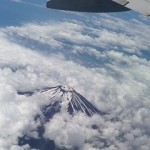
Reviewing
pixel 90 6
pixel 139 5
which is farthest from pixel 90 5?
pixel 139 5

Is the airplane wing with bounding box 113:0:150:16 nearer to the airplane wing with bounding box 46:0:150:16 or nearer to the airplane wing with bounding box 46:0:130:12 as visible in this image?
the airplane wing with bounding box 46:0:150:16

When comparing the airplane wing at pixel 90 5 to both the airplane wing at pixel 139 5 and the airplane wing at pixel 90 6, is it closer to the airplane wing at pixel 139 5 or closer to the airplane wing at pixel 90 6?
the airplane wing at pixel 90 6

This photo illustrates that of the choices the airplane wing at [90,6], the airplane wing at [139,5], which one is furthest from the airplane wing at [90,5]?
the airplane wing at [139,5]

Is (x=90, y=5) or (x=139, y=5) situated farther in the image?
(x=90, y=5)

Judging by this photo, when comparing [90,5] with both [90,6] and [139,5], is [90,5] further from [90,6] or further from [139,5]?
[139,5]

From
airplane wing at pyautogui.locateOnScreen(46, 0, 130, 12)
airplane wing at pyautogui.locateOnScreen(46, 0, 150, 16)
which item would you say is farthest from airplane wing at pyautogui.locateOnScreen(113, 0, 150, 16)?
airplane wing at pyautogui.locateOnScreen(46, 0, 130, 12)

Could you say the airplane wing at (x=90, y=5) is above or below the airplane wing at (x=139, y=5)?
below

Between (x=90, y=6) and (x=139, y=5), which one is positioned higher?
(x=139, y=5)

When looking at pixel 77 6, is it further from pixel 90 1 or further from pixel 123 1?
pixel 123 1

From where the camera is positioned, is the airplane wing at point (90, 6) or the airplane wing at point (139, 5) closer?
the airplane wing at point (139, 5)
